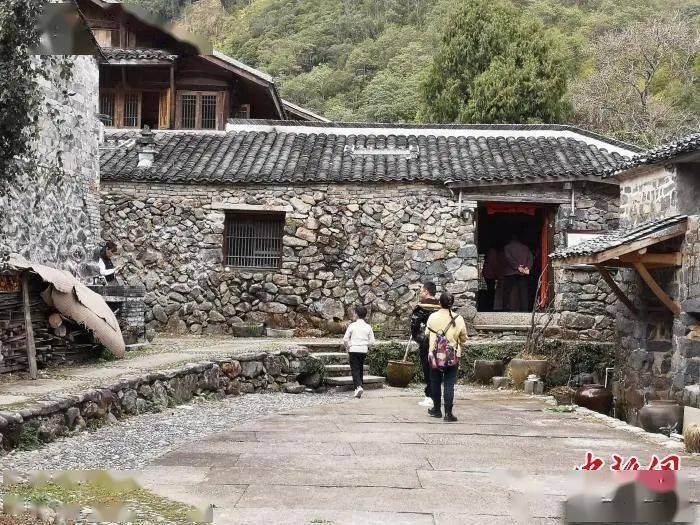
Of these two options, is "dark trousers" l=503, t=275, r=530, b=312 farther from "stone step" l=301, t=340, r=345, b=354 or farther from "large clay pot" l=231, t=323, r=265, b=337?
"large clay pot" l=231, t=323, r=265, b=337

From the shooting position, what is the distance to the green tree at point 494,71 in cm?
2572

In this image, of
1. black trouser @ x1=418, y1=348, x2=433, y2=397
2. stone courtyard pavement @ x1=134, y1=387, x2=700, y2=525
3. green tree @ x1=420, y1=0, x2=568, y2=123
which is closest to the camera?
stone courtyard pavement @ x1=134, y1=387, x2=700, y2=525

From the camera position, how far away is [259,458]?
7523mm

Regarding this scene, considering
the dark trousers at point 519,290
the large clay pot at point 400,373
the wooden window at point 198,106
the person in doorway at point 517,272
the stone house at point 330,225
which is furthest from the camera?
the wooden window at point 198,106

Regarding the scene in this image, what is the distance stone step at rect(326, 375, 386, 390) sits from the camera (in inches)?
541

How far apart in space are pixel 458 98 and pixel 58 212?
658 inches

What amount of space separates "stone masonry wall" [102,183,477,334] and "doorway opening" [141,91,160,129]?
3.23 metres

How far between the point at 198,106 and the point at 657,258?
37.3 ft

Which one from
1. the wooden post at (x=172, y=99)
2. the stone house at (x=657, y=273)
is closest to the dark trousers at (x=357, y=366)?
the stone house at (x=657, y=273)

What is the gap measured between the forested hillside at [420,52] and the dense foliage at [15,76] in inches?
764

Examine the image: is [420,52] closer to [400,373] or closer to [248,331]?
[248,331]

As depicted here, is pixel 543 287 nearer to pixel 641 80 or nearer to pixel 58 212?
pixel 58 212

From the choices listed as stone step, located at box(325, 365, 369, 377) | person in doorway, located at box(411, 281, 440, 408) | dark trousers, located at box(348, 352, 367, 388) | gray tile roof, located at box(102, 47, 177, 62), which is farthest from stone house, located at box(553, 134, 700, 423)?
gray tile roof, located at box(102, 47, 177, 62)

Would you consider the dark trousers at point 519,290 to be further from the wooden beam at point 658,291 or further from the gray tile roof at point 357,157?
the wooden beam at point 658,291
